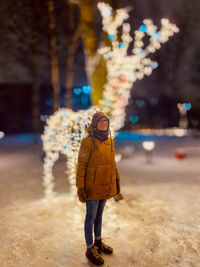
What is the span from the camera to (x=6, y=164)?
1043 centimetres

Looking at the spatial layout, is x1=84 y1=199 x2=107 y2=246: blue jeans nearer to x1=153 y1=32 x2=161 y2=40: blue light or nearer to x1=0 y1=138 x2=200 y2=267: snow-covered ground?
x1=0 y1=138 x2=200 y2=267: snow-covered ground

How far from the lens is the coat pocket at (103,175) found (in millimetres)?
3270

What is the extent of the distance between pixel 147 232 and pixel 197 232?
2.71 feet

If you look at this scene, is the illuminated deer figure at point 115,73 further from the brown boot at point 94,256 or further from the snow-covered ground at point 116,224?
the brown boot at point 94,256

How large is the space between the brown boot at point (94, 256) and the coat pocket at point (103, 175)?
0.93 m

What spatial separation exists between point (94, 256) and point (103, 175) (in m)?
1.08

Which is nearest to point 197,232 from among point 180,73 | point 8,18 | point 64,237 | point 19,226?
point 64,237

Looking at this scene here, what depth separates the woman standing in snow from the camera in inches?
128

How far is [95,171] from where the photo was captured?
326cm

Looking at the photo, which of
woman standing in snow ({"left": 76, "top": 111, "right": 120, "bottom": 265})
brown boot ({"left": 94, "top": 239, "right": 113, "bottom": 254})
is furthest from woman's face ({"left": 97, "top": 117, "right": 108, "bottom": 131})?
brown boot ({"left": 94, "top": 239, "right": 113, "bottom": 254})

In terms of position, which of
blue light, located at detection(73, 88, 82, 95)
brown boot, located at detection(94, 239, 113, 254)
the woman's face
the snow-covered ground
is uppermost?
blue light, located at detection(73, 88, 82, 95)

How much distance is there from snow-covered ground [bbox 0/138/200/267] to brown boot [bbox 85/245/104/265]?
0.34ft

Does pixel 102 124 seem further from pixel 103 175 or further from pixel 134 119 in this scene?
pixel 134 119

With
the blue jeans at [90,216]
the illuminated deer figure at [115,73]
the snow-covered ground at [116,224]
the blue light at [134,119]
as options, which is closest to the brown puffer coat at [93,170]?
the blue jeans at [90,216]
